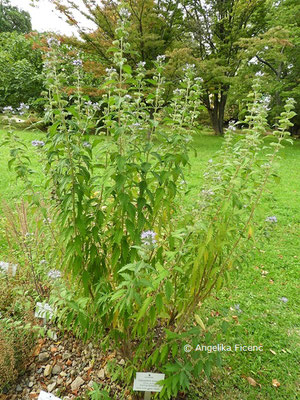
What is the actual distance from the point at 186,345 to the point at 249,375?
947 mm

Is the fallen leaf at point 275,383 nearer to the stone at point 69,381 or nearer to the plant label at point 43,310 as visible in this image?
the stone at point 69,381

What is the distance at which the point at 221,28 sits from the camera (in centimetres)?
1325

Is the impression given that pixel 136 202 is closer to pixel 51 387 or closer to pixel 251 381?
pixel 51 387

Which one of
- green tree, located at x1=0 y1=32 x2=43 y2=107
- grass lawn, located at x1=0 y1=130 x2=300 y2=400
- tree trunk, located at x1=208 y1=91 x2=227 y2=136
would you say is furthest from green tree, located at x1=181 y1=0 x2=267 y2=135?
grass lawn, located at x1=0 y1=130 x2=300 y2=400

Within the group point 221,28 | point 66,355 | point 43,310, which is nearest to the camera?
point 43,310

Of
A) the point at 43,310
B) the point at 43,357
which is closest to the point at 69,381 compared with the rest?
the point at 43,357

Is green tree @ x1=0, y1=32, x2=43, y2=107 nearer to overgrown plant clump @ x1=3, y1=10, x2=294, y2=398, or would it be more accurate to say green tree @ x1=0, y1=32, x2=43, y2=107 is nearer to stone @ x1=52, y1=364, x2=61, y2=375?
overgrown plant clump @ x1=3, y1=10, x2=294, y2=398

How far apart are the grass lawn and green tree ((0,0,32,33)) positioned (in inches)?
1406

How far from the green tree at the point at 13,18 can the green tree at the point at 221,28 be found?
90.7 feet

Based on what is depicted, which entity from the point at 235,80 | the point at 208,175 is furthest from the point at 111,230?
the point at 235,80

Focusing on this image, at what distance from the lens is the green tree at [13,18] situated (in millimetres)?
29719

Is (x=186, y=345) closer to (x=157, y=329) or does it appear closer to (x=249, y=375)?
(x=157, y=329)

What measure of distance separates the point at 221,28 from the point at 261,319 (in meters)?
15.1

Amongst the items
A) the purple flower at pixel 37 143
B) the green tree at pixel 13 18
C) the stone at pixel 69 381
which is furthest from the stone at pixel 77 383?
the green tree at pixel 13 18
